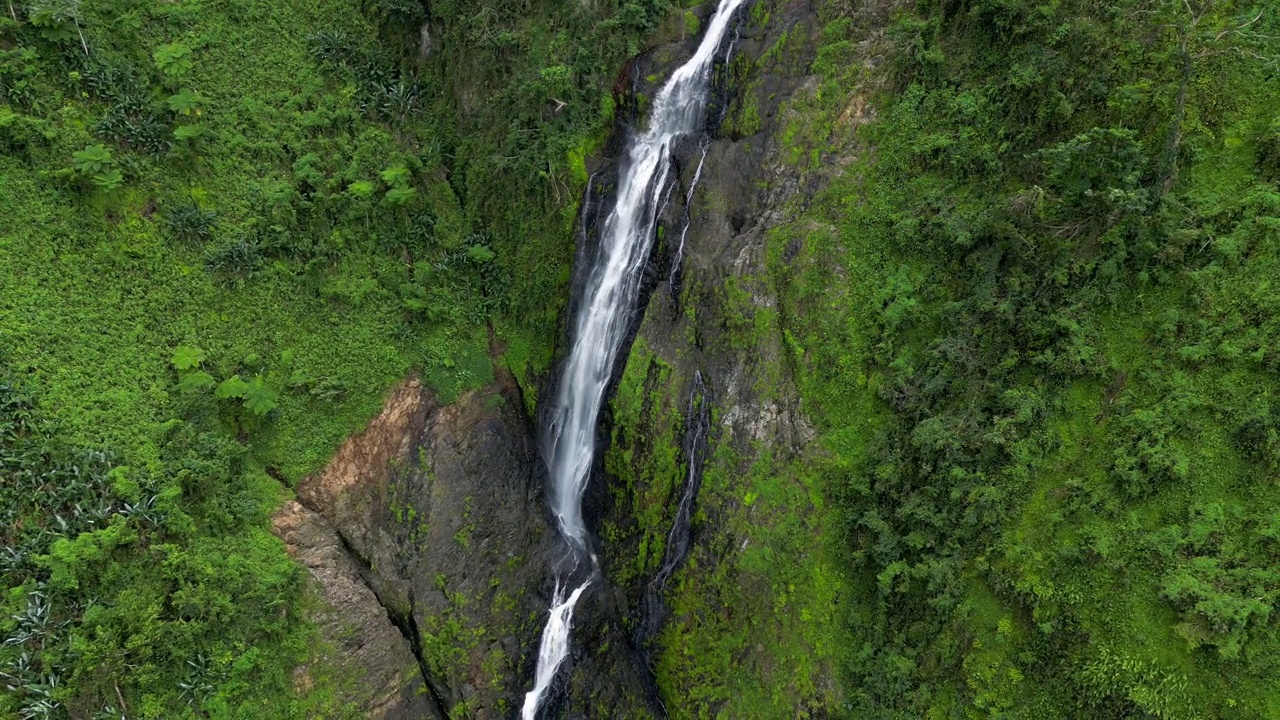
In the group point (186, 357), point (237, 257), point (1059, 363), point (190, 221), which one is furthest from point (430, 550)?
point (1059, 363)

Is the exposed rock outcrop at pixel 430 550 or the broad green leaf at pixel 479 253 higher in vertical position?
the broad green leaf at pixel 479 253

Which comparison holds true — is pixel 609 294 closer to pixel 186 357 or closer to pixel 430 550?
pixel 430 550

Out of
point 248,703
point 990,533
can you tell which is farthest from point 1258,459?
point 248,703

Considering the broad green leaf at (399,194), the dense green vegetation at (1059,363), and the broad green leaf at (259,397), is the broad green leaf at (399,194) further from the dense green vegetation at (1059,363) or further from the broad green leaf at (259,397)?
the dense green vegetation at (1059,363)

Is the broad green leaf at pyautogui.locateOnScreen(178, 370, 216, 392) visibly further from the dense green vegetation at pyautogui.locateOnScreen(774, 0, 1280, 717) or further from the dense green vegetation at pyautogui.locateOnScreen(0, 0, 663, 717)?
the dense green vegetation at pyautogui.locateOnScreen(774, 0, 1280, 717)

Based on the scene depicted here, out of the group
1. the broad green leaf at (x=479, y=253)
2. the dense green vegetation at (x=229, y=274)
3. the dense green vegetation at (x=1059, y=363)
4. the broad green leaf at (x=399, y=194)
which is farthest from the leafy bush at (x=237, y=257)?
the dense green vegetation at (x=1059, y=363)

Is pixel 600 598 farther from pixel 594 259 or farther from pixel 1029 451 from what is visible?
pixel 1029 451

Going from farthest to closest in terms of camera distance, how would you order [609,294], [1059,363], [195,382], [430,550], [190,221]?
[609,294], [430,550], [190,221], [195,382], [1059,363]
